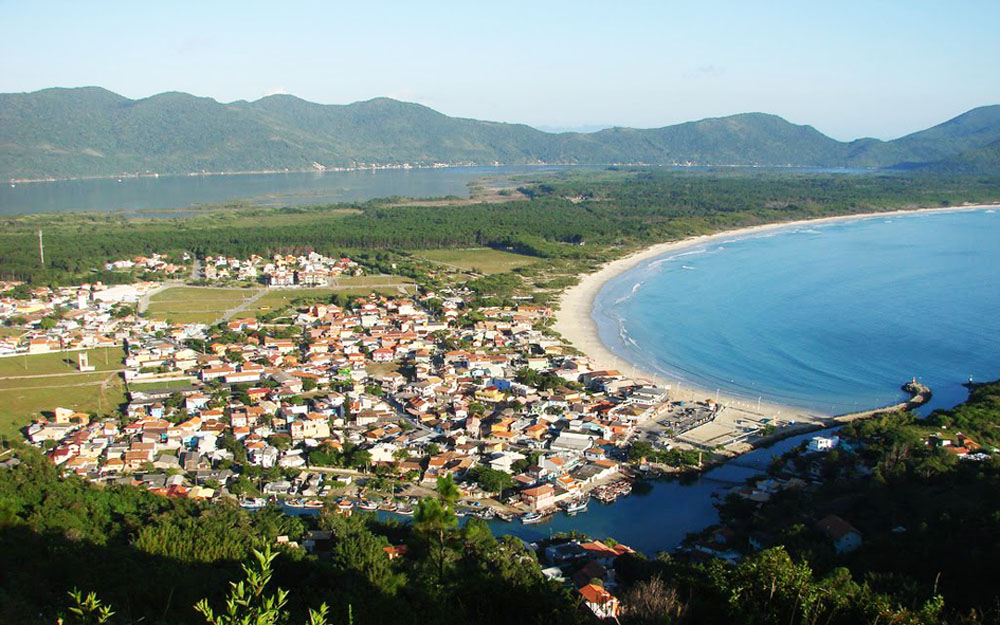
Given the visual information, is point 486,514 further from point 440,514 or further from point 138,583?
point 138,583

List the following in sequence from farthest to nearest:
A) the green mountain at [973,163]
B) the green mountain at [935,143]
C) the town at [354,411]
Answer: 1. the green mountain at [935,143]
2. the green mountain at [973,163]
3. the town at [354,411]

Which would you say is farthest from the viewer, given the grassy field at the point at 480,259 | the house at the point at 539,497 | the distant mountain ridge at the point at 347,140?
the distant mountain ridge at the point at 347,140

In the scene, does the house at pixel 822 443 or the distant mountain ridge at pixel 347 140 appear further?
the distant mountain ridge at pixel 347 140

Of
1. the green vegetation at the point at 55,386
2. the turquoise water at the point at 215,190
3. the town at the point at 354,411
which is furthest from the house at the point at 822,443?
the turquoise water at the point at 215,190

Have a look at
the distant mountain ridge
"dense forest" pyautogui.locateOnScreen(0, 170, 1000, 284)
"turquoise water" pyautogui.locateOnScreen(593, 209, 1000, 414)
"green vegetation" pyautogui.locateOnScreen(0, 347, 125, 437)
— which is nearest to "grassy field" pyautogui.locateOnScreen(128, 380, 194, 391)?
"green vegetation" pyautogui.locateOnScreen(0, 347, 125, 437)

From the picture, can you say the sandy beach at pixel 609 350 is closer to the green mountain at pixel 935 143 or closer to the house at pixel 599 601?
the house at pixel 599 601

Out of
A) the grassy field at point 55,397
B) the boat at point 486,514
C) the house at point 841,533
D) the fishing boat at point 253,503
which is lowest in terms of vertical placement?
the boat at point 486,514

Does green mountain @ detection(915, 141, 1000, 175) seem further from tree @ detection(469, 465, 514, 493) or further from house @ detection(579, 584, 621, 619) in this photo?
house @ detection(579, 584, 621, 619)
